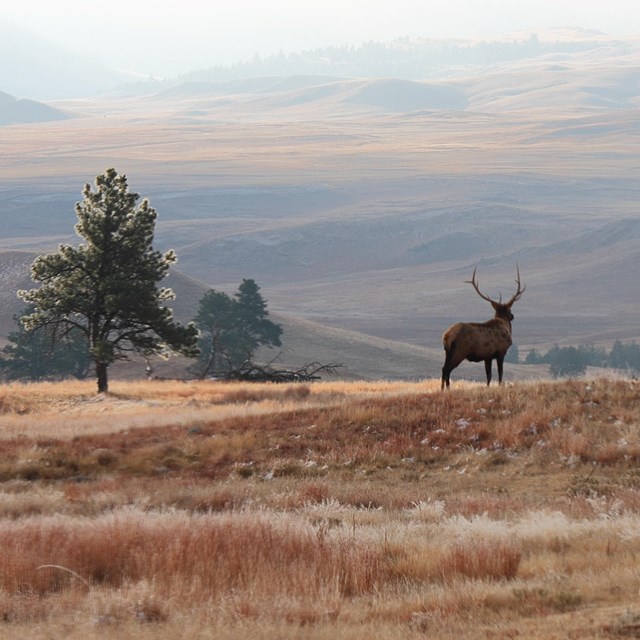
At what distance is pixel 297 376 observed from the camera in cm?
4397

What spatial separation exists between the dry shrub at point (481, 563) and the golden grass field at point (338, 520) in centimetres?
2

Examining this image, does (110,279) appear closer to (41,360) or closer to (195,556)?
(195,556)

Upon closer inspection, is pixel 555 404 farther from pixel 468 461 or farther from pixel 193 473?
pixel 193 473

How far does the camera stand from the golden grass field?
827cm

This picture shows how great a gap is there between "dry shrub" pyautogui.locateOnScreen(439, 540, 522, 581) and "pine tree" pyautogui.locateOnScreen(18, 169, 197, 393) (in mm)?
27034

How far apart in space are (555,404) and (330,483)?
4.70m

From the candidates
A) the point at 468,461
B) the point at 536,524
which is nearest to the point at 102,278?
the point at 468,461

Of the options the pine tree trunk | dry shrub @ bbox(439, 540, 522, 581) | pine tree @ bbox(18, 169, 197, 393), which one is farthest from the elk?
the pine tree trunk

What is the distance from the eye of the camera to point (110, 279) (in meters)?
36.3

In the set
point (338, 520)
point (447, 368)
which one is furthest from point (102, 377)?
point (338, 520)

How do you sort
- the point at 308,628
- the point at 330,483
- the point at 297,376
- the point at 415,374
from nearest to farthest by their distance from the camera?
1. the point at 308,628
2. the point at 330,483
3. the point at 297,376
4. the point at 415,374

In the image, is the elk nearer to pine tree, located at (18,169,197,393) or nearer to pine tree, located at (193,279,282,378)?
pine tree, located at (18,169,197,393)

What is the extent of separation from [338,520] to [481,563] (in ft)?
10.2

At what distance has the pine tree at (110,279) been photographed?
3634cm
